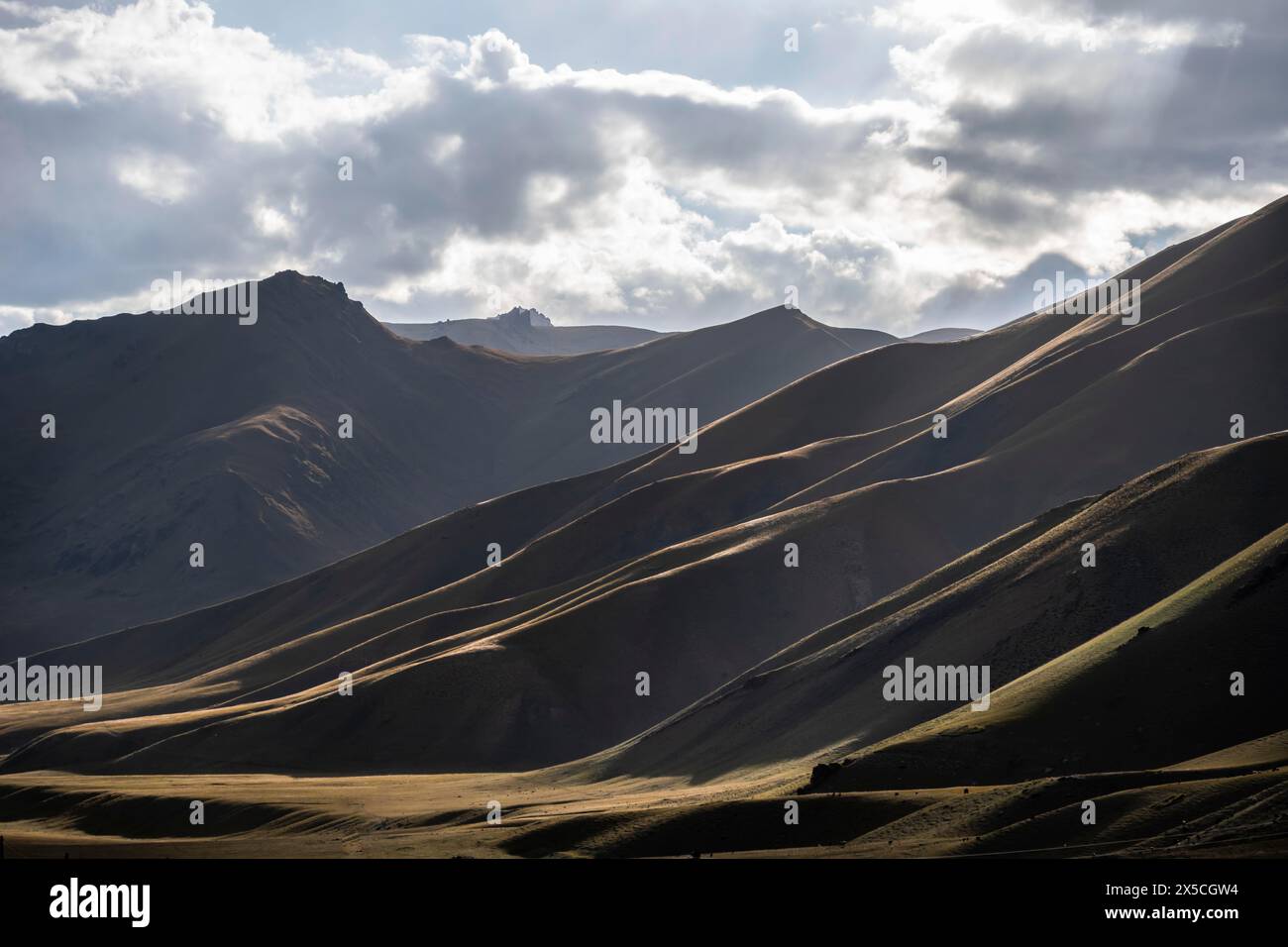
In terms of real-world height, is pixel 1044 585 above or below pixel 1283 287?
below

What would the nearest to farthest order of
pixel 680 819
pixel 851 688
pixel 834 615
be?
pixel 680 819, pixel 851 688, pixel 834 615

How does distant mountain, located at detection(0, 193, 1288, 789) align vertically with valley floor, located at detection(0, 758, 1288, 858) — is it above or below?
above

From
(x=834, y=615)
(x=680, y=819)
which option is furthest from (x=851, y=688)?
(x=834, y=615)

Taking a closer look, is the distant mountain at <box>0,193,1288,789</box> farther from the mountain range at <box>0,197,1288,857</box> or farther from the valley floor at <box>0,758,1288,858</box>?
the valley floor at <box>0,758,1288,858</box>

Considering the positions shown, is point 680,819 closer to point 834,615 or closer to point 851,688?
point 851,688

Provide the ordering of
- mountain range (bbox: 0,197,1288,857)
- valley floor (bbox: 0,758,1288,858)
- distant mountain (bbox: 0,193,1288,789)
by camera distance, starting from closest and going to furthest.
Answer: valley floor (bbox: 0,758,1288,858) → mountain range (bbox: 0,197,1288,857) → distant mountain (bbox: 0,193,1288,789)

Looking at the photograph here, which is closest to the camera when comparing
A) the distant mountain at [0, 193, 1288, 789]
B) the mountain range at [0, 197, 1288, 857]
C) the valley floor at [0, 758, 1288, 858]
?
the valley floor at [0, 758, 1288, 858]

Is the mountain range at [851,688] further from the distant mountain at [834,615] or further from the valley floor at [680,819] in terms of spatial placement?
the distant mountain at [834,615]

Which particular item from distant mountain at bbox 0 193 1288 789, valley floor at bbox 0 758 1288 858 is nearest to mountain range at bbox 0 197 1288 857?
valley floor at bbox 0 758 1288 858

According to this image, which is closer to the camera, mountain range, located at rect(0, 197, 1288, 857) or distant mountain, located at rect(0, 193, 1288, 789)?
mountain range, located at rect(0, 197, 1288, 857)
